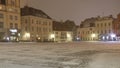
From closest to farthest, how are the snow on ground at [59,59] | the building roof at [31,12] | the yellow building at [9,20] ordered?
the snow on ground at [59,59] < the yellow building at [9,20] < the building roof at [31,12]

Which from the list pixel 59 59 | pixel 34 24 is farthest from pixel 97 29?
pixel 59 59

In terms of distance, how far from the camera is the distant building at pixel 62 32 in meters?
120

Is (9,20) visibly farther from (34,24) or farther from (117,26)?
(117,26)

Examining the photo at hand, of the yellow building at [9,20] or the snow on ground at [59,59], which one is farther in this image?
the yellow building at [9,20]

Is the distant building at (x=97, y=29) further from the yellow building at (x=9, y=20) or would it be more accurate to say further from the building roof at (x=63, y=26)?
the yellow building at (x=9, y=20)

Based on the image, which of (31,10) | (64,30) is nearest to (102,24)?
(64,30)

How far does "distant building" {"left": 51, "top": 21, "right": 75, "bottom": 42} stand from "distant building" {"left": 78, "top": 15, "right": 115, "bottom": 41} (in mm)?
6579

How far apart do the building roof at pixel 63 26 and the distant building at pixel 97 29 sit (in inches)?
195

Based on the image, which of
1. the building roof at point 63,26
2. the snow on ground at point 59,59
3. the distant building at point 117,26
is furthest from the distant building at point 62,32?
the snow on ground at point 59,59

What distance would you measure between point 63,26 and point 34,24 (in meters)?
36.8

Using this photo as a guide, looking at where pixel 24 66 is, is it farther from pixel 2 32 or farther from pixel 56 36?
pixel 56 36

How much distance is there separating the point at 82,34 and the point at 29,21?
51.2 meters

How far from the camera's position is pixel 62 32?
408ft

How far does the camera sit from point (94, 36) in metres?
127
